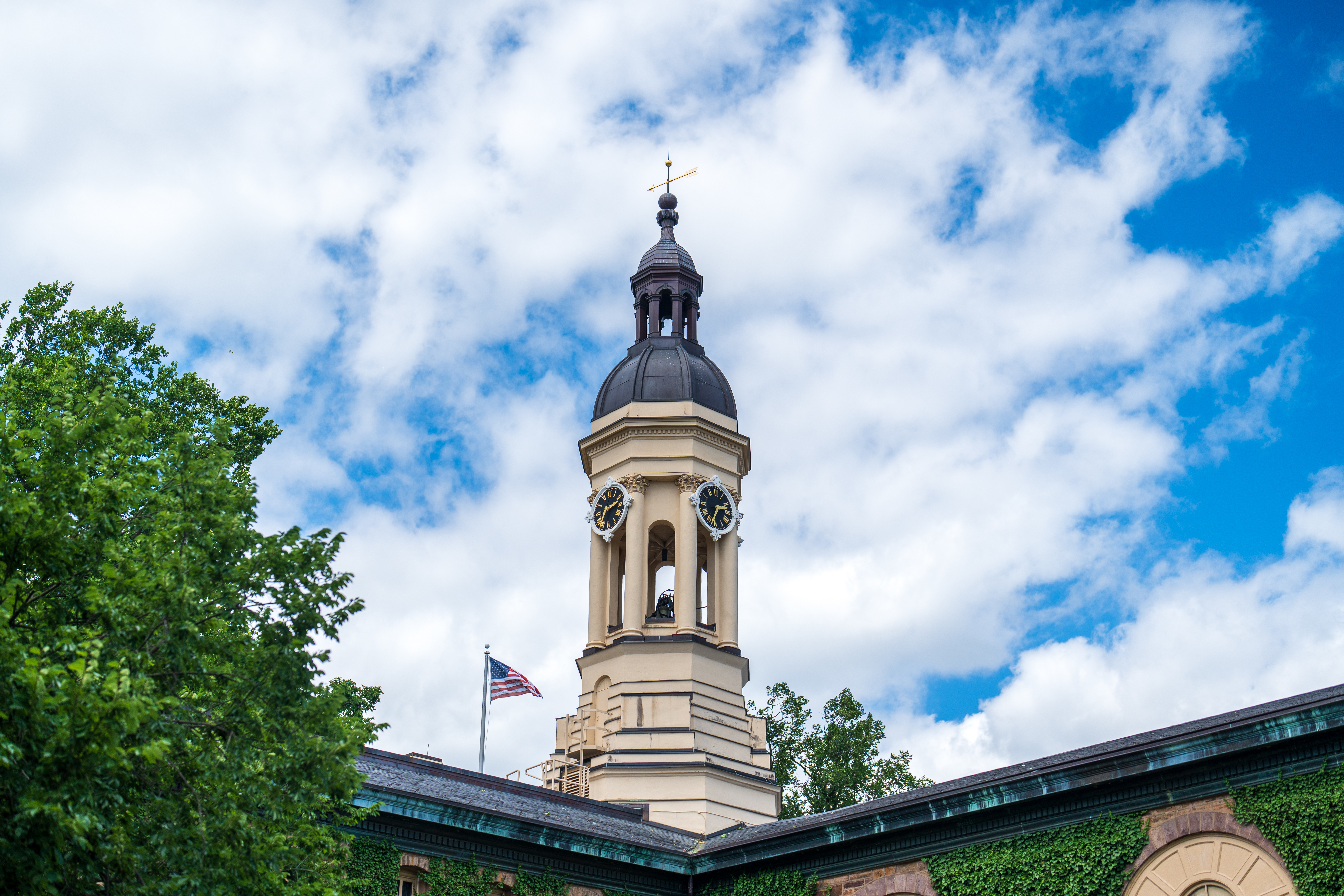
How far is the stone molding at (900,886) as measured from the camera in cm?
2372

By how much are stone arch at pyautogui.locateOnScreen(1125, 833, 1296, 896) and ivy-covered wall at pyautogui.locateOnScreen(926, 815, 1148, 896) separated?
249 mm

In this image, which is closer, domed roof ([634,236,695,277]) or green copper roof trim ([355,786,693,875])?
green copper roof trim ([355,786,693,875])

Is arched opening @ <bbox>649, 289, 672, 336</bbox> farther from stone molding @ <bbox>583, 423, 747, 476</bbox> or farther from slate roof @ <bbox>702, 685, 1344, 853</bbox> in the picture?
slate roof @ <bbox>702, 685, 1344, 853</bbox>

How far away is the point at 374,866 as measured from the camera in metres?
23.6

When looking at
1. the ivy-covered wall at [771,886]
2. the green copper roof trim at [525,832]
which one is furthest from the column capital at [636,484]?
the ivy-covered wall at [771,886]

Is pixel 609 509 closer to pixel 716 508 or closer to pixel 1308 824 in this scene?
pixel 716 508

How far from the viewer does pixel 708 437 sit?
41.7m

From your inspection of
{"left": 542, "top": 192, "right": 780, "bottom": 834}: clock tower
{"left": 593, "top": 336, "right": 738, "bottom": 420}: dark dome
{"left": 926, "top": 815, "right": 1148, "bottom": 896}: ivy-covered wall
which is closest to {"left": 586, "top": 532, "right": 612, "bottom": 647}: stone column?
{"left": 542, "top": 192, "right": 780, "bottom": 834}: clock tower

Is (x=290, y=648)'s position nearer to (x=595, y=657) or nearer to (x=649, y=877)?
(x=649, y=877)

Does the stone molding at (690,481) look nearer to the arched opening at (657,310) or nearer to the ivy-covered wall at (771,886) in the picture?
the arched opening at (657,310)

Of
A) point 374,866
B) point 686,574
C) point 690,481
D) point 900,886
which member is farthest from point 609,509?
point 900,886

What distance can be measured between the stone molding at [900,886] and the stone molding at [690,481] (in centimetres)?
1742

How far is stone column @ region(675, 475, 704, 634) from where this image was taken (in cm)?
3928

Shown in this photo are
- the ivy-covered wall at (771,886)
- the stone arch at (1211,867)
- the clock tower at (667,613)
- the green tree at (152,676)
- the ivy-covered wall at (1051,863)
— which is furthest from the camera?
the clock tower at (667,613)
